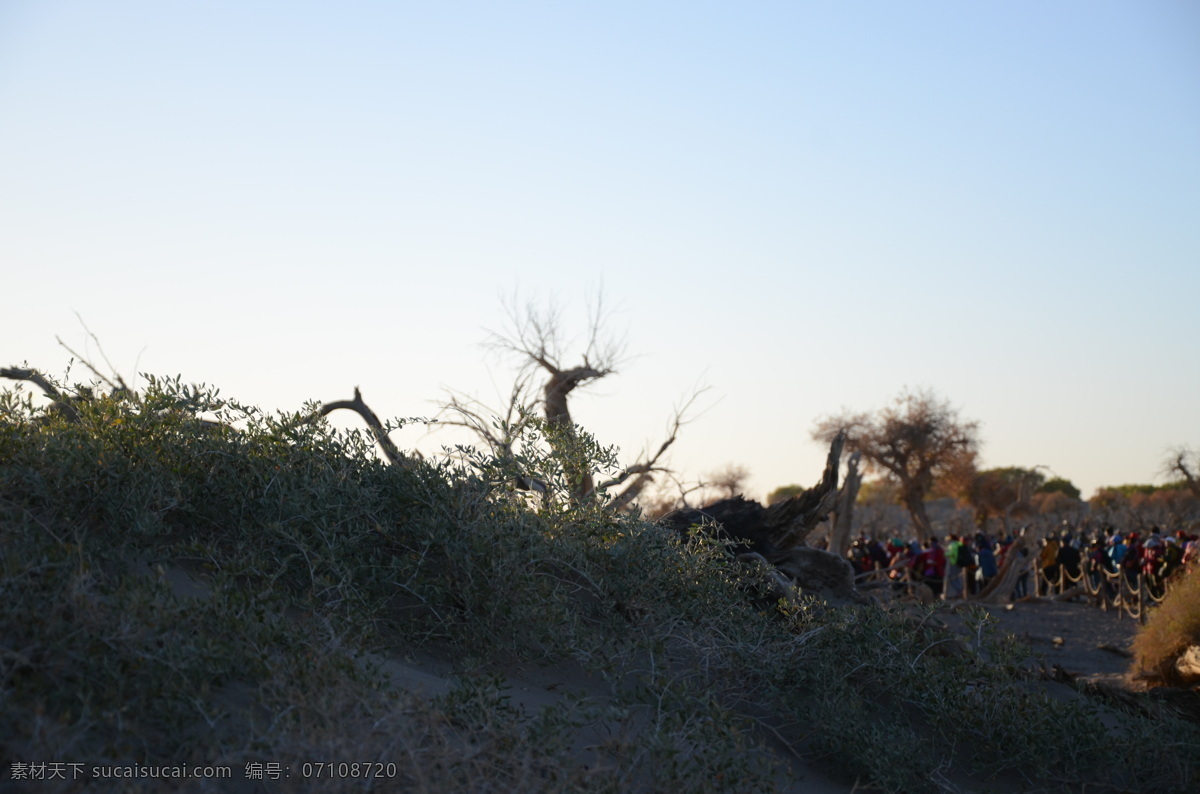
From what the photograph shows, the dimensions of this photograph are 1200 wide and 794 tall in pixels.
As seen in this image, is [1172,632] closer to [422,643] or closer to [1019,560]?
[422,643]

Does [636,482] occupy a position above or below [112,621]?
above

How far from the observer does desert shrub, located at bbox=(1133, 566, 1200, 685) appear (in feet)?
32.2

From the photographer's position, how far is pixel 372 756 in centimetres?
368

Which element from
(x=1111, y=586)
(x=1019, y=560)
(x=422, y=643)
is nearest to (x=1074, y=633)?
(x=1019, y=560)

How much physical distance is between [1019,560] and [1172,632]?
10144mm

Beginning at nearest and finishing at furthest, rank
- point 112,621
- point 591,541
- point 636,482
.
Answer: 1. point 112,621
2. point 591,541
3. point 636,482

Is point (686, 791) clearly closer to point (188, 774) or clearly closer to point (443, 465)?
point (188, 774)

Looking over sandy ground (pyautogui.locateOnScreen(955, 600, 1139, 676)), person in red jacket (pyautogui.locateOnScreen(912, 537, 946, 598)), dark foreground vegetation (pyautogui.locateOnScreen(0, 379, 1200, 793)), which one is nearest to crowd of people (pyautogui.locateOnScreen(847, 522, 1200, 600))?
person in red jacket (pyautogui.locateOnScreen(912, 537, 946, 598))

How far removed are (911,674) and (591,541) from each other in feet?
8.10

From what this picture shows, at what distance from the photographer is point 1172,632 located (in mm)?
10039

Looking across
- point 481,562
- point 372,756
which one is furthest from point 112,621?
point 481,562

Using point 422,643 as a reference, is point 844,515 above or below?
above

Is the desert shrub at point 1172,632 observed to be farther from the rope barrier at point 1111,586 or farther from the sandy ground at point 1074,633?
the rope barrier at point 1111,586

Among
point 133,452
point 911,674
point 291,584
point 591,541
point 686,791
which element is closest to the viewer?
point 686,791
